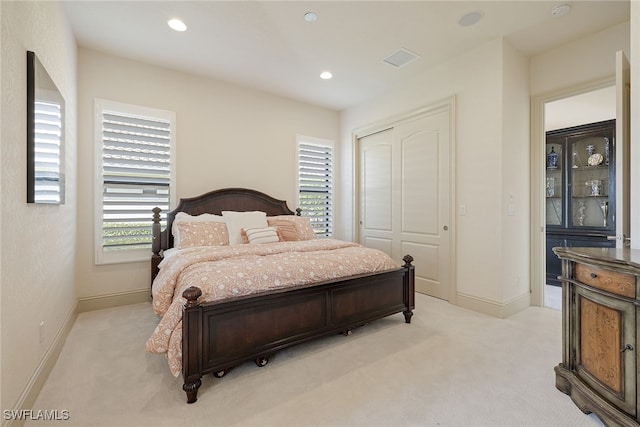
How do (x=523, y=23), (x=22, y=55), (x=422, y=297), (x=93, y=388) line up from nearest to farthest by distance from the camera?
(x=22, y=55) → (x=93, y=388) → (x=523, y=23) → (x=422, y=297)

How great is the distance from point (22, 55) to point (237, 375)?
2.37 meters

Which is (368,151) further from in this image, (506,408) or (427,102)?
(506,408)

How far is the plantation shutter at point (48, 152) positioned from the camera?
1831mm

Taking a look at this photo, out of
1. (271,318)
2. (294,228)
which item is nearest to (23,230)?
(271,318)

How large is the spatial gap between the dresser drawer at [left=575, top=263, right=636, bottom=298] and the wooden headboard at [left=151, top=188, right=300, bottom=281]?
3590mm

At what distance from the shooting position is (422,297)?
3842 mm

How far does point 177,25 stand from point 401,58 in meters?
2.49

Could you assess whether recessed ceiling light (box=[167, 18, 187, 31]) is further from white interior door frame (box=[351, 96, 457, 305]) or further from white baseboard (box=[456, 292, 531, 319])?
white baseboard (box=[456, 292, 531, 319])

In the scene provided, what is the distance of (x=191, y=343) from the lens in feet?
5.86

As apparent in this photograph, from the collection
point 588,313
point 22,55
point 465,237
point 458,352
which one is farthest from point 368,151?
point 22,55

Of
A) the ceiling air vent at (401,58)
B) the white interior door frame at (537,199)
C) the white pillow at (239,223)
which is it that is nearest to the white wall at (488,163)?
the white interior door frame at (537,199)

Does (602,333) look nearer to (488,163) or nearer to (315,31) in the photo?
(488,163)

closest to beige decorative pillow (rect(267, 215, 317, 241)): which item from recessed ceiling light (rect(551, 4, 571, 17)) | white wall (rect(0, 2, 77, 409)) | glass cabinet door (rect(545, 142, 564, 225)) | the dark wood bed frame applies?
the dark wood bed frame

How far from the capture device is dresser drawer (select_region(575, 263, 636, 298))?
1.46 meters
